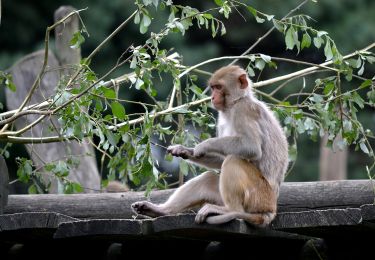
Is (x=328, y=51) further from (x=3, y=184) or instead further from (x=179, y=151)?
(x=3, y=184)

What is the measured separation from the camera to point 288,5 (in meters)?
19.4

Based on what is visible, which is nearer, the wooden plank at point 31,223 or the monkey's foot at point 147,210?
the wooden plank at point 31,223

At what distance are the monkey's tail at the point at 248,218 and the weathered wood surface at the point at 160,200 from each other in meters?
1.08

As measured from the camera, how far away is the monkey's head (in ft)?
21.6

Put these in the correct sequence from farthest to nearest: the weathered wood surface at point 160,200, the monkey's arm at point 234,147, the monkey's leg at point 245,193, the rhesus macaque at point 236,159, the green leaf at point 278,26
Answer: the green leaf at point 278,26, the weathered wood surface at point 160,200, the monkey's arm at point 234,147, the rhesus macaque at point 236,159, the monkey's leg at point 245,193

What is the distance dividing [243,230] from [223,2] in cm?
226

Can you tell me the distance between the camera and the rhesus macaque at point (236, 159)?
5699mm

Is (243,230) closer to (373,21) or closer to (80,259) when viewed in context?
(80,259)

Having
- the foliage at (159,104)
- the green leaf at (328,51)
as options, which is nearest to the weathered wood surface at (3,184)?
the foliage at (159,104)

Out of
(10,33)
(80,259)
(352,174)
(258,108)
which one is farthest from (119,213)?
(352,174)

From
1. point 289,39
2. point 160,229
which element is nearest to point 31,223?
point 160,229

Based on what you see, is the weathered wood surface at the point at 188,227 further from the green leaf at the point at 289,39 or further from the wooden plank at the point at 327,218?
the green leaf at the point at 289,39

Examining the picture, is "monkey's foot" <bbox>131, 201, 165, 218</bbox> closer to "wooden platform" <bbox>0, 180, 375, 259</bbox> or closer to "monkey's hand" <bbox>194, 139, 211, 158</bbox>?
"wooden platform" <bbox>0, 180, 375, 259</bbox>

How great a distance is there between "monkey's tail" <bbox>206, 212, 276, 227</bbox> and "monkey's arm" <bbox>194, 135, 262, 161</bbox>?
24.1 inches
